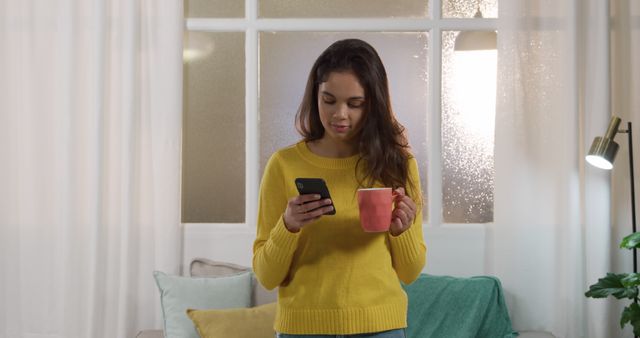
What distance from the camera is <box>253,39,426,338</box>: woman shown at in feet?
5.19

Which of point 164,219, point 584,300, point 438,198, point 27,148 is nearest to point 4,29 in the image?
point 27,148

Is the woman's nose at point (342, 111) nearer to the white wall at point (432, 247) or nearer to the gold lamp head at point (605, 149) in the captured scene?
the gold lamp head at point (605, 149)

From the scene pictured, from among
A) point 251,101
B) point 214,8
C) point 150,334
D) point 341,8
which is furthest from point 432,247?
A: point 214,8

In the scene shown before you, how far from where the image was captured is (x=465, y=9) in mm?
3650

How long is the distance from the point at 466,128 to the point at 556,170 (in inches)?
16.4

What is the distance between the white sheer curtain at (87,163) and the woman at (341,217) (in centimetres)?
190

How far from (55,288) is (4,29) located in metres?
1.11

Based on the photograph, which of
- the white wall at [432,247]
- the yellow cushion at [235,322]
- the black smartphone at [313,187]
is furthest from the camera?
the white wall at [432,247]

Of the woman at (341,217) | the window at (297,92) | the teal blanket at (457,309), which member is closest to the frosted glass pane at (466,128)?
the window at (297,92)

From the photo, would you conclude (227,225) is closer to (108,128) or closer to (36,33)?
(108,128)

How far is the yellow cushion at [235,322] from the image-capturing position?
9.80 ft

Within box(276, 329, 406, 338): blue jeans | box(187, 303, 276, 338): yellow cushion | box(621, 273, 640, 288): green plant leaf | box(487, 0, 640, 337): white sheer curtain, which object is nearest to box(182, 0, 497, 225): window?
box(487, 0, 640, 337): white sheer curtain

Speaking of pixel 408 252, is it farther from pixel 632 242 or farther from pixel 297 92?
pixel 297 92

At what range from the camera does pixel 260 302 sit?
131 inches
